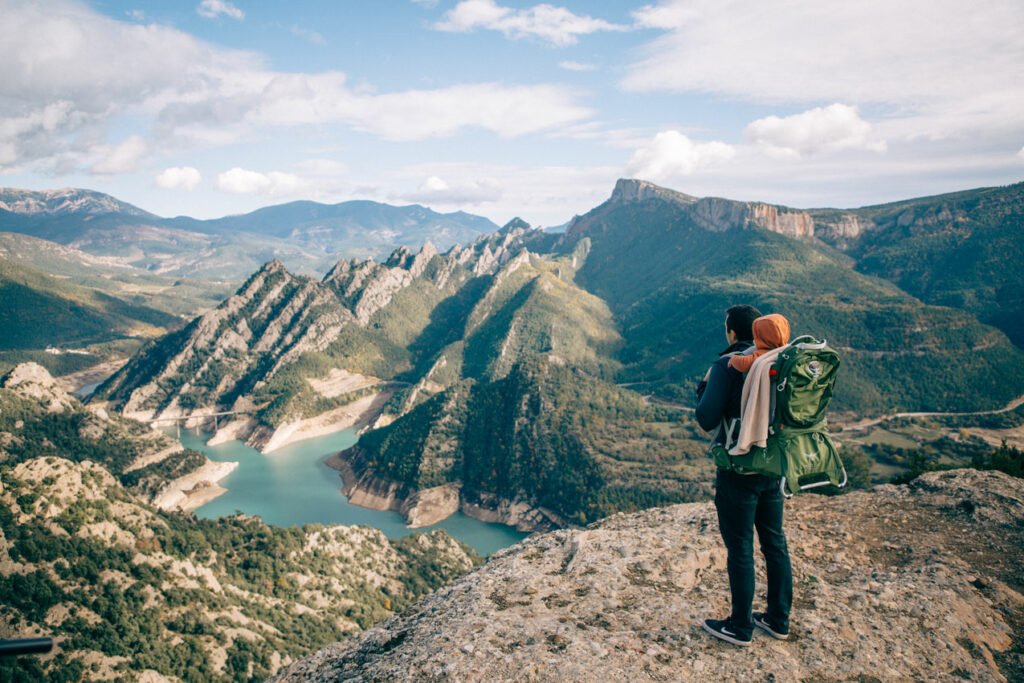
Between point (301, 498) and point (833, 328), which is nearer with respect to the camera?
point (301, 498)

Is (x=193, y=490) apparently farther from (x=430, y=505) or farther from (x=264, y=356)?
(x=264, y=356)

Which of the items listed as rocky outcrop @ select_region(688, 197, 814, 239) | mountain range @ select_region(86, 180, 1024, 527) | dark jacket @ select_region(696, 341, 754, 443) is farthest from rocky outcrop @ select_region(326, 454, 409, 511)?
rocky outcrop @ select_region(688, 197, 814, 239)

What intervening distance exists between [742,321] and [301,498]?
3197 inches

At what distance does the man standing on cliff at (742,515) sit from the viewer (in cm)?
608

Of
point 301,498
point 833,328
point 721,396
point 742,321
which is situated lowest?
point 301,498

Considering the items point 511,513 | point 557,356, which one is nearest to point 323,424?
point 557,356

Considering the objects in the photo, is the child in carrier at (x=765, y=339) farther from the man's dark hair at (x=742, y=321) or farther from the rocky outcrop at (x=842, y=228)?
the rocky outcrop at (x=842, y=228)

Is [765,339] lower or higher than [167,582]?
higher

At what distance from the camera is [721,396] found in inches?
239

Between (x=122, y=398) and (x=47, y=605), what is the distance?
106389 millimetres

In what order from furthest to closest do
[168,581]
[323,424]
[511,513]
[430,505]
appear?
[323,424] → [430,505] → [511,513] → [168,581]

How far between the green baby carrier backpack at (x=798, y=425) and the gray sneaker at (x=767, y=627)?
2039 mm

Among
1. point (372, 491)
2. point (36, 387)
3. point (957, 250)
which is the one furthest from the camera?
point (957, 250)

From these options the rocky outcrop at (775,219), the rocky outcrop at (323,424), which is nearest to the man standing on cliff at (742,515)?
the rocky outcrop at (323,424)
